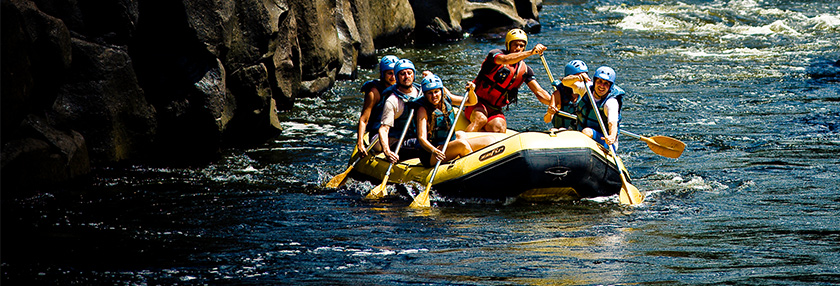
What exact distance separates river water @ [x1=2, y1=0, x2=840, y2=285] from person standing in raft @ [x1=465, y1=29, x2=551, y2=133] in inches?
48.0

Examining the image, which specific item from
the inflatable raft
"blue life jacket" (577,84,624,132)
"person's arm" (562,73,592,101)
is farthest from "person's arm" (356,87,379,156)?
"blue life jacket" (577,84,624,132)

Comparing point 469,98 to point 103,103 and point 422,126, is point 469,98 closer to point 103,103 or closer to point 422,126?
point 422,126

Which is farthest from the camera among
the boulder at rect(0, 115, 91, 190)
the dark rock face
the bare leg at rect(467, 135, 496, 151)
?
the bare leg at rect(467, 135, 496, 151)

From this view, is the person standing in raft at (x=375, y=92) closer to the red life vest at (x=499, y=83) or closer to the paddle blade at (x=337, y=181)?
the paddle blade at (x=337, y=181)

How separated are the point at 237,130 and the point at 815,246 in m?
6.86

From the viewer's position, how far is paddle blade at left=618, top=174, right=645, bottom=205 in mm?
8156

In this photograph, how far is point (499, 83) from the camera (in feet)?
31.2

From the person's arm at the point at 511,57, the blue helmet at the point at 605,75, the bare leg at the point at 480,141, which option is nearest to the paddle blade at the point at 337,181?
the bare leg at the point at 480,141

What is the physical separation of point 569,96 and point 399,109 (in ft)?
5.51

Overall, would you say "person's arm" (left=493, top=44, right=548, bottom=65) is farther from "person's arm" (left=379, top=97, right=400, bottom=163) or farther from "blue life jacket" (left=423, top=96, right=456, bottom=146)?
"person's arm" (left=379, top=97, right=400, bottom=163)

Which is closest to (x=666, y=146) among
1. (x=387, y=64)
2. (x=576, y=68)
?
(x=576, y=68)

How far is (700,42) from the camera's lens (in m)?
21.2

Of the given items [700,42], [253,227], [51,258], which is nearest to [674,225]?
[253,227]

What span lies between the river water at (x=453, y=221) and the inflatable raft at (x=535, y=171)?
131mm
